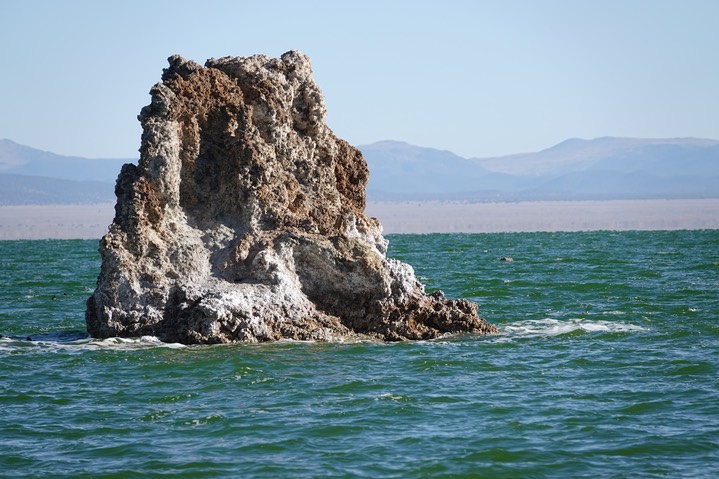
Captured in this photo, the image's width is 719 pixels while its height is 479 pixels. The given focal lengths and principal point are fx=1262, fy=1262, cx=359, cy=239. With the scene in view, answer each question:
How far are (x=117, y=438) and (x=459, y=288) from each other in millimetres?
19522

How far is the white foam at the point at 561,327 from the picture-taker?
24188 millimetres

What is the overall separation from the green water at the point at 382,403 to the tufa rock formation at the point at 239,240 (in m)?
0.72

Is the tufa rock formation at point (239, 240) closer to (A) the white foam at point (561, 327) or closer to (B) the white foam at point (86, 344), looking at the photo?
(B) the white foam at point (86, 344)

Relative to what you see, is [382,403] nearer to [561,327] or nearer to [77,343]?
[77,343]

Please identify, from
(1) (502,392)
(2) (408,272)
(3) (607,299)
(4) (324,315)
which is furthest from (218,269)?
(3) (607,299)

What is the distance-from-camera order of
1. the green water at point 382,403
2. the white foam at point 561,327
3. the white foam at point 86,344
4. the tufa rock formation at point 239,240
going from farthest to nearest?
the white foam at point 561,327 < the tufa rock formation at point 239,240 < the white foam at point 86,344 < the green water at point 382,403

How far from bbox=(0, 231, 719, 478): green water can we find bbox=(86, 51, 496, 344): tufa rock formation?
72 centimetres

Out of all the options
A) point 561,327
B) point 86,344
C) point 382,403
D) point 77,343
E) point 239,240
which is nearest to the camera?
point 382,403

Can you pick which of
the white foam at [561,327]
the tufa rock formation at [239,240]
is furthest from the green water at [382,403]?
the tufa rock formation at [239,240]

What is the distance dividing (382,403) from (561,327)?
787cm

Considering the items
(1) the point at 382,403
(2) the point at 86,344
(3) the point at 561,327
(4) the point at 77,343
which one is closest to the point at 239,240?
(2) the point at 86,344

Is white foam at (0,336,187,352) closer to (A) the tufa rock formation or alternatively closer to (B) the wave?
(B) the wave

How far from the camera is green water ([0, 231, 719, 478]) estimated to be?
49.3 feet

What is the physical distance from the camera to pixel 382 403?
17.8m
